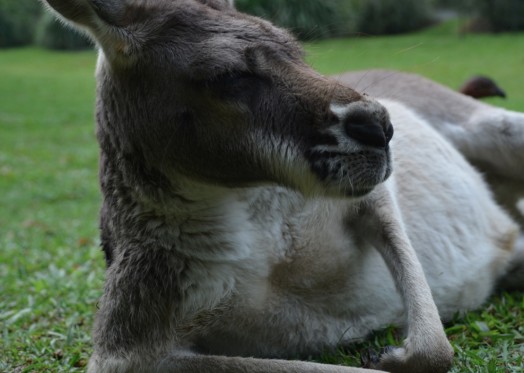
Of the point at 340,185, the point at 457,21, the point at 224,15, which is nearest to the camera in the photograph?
the point at 340,185

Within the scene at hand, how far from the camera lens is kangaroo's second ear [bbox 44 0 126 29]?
2.91 m

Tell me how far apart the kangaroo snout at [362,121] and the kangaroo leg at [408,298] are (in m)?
0.87

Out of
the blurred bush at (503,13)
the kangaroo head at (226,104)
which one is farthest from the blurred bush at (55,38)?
the kangaroo head at (226,104)

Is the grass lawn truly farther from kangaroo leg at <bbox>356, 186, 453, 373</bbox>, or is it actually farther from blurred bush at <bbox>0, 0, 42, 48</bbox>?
blurred bush at <bbox>0, 0, 42, 48</bbox>

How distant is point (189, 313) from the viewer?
3.26 metres

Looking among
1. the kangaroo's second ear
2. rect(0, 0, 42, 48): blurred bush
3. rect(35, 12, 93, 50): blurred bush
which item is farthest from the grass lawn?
rect(0, 0, 42, 48): blurred bush

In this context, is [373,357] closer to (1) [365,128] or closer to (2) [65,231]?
(1) [365,128]

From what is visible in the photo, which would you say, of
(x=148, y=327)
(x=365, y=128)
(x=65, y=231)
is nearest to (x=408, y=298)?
(x=365, y=128)

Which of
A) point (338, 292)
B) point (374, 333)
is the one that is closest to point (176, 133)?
point (338, 292)

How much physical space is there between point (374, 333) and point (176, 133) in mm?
1464

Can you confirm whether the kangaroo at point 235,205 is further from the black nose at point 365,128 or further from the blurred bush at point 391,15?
the blurred bush at point 391,15

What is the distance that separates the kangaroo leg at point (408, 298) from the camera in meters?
3.14

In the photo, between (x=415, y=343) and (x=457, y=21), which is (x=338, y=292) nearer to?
(x=415, y=343)

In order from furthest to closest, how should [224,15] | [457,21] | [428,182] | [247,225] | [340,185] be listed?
[457,21] → [428,182] → [247,225] → [224,15] → [340,185]
